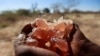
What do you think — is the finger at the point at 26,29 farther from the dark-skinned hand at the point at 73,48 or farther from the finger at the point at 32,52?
the finger at the point at 32,52

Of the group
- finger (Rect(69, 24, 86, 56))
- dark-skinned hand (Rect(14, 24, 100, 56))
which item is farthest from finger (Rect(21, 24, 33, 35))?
finger (Rect(69, 24, 86, 56))

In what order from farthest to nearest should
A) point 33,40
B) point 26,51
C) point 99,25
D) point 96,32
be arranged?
point 99,25 < point 96,32 < point 33,40 < point 26,51

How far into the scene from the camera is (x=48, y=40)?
0.99 meters

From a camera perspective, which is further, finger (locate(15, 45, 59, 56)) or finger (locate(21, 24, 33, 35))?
finger (locate(21, 24, 33, 35))

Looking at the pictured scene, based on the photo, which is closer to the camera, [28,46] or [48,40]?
[28,46]

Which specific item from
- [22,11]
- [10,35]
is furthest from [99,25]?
[22,11]

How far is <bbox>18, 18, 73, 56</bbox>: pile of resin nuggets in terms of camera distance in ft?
3.08

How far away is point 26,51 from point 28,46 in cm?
2

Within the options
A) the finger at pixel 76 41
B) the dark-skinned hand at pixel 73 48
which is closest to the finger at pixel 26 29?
the dark-skinned hand at pixel 73 48

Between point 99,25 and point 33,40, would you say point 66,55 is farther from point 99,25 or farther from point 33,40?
point 99,25

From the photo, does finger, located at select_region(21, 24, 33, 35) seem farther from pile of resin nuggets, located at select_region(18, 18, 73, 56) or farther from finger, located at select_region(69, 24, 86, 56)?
finger, located at select_region(69, 24, 86, 56)

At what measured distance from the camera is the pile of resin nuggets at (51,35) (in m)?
0.94

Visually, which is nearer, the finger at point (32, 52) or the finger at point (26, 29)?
the finger at point (32, 52)

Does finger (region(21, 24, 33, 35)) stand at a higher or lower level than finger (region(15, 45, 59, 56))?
higher
